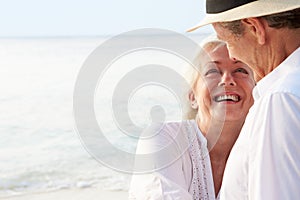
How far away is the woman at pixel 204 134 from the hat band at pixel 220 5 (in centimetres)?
83

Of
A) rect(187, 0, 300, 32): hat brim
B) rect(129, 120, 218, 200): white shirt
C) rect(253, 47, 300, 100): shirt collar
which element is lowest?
rect(129, 120, 218, 200): white shirt

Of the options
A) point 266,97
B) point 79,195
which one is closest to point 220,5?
point 266,97

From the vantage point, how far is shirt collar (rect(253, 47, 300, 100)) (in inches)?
40.6

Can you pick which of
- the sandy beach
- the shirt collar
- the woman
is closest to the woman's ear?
the woman

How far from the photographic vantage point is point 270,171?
94 cm

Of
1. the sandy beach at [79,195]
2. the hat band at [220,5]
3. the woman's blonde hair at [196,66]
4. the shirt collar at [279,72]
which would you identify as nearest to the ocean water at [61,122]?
the woman's blonde hair at [196,66]

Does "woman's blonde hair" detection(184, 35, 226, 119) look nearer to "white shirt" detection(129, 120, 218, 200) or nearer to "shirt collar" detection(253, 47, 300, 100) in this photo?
"white shirt" detection(129, 120, 218, 200)

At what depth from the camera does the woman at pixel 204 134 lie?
1859 millimetres

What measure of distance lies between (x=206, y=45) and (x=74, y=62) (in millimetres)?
18264

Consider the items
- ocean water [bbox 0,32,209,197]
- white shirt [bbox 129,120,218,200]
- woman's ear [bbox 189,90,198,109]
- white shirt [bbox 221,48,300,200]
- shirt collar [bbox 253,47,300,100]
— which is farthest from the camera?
ocean water [bbox 0,32,209,197]

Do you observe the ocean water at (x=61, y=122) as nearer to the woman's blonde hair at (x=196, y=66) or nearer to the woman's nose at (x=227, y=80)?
the woman's blonde hair at (x=196, y=66)

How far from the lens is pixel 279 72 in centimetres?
105

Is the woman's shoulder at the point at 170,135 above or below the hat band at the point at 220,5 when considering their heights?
below

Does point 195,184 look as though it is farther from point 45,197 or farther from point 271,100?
point 45,197
